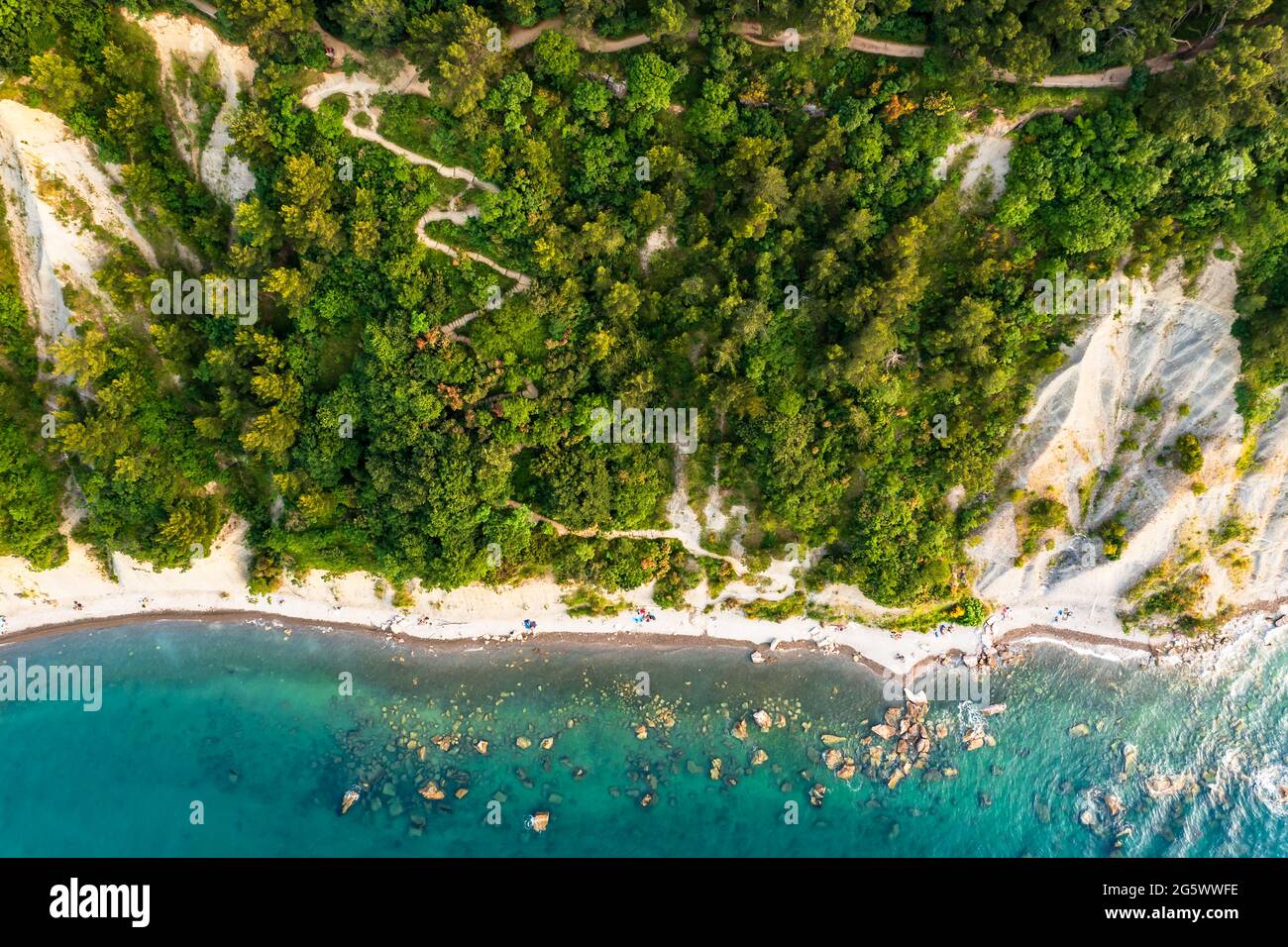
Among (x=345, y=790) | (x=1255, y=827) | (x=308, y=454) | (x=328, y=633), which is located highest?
(x=308, y=454)

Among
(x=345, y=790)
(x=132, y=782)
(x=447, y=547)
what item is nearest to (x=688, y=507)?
(x=447, y=547)

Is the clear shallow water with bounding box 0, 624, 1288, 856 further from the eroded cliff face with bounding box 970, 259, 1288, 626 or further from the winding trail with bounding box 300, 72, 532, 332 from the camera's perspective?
the winding trail with bounding box 300, 72, 532, 332

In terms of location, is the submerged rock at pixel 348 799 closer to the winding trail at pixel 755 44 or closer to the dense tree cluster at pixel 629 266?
the dense tree cluster at pixel 629 266

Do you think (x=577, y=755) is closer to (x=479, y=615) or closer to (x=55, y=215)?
(x=479, y=615)

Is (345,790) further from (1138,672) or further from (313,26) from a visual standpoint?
(1138,672)

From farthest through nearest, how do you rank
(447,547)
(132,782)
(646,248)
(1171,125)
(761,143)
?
1. (132,782)
2. (447,547)
3. (646,248)
4. (761,143)
5. (1171,125)

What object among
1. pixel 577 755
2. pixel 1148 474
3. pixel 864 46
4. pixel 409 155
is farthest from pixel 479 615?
pixel 1148 474

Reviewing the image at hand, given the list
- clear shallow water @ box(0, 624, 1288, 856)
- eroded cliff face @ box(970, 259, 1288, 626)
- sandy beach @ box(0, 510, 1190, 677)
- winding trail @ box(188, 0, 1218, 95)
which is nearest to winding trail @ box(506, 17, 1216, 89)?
winding trail @ box(188, 0, 1218, 95)

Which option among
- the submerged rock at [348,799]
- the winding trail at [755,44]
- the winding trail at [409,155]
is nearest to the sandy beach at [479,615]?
the submerged rock at [348,799]
